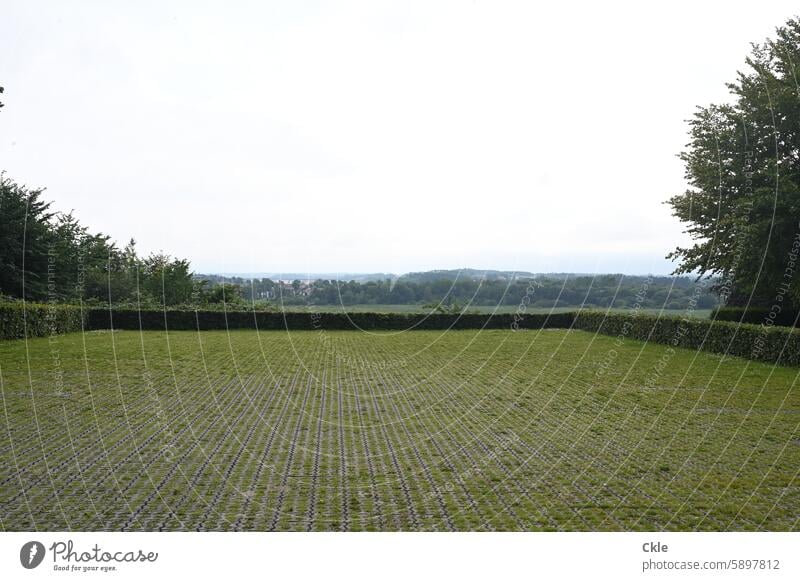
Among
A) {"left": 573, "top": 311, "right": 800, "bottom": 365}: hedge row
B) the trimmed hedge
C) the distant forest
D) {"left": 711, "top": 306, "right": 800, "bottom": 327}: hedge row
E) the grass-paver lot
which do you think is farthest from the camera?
the trimmed hedge

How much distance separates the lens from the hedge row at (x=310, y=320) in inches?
1127

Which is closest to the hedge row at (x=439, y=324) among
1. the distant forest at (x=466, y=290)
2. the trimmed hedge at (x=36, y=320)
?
the trimmed hedge at (x=36, y=320)

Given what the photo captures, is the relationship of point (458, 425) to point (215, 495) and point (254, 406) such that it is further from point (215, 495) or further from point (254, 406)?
point (215, 495)

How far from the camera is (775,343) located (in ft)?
51.0

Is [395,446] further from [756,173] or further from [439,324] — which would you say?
[439,324]

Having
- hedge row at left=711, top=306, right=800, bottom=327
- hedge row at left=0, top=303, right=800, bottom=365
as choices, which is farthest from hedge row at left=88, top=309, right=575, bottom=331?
hedge row at left=711, top=306, right=800, bottom=327

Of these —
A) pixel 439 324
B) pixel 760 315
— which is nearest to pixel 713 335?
pixel 760 315

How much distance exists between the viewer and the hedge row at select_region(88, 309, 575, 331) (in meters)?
28.6

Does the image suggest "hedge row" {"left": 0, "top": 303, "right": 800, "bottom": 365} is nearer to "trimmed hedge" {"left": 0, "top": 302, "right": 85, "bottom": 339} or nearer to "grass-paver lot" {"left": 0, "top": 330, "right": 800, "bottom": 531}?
"trimmed hedge" {"left": 0, "top": 302, "right": 85, "bottom": 339}

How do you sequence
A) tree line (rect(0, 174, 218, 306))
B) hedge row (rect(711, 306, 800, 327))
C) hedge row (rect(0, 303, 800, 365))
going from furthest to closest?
tree line (rect(0, 174, 218, 306)), hedge row (rect(711, 306, 800, 327)), hedge row (rect(0, 303, 800, 365))

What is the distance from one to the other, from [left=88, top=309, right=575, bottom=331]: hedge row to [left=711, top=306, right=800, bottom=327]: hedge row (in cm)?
810

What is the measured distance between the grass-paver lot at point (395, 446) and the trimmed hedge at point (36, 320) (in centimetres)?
554

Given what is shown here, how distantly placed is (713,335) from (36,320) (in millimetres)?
20101

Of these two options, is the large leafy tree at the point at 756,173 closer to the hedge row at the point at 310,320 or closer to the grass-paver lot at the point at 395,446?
the grass-paver lot at the point at 395,446
